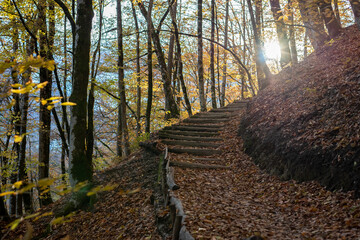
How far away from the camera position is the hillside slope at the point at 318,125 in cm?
521

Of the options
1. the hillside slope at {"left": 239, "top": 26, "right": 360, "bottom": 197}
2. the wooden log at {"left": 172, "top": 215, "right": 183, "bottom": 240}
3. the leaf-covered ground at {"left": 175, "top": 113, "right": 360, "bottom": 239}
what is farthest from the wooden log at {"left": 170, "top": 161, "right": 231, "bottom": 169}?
the wooden log at {"left": 172, "top": 215, "right": 183, "bottom": 240}

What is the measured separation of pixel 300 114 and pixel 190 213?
4.76 meters

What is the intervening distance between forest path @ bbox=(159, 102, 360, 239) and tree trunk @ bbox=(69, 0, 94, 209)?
282cm

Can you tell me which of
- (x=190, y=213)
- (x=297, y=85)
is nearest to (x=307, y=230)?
(x=190, y=213)

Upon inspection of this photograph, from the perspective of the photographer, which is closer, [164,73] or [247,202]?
[247,202]

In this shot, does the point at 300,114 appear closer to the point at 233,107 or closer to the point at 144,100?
the point at 233,107

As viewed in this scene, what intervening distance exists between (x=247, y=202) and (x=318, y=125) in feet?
8.93

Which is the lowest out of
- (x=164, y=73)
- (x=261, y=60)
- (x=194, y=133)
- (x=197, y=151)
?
(x=197, y=151)

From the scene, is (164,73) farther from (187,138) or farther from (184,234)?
(184,234)

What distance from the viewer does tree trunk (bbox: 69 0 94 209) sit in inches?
289

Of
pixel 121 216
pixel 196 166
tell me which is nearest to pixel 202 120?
pixel 196 166

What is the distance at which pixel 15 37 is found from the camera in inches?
440

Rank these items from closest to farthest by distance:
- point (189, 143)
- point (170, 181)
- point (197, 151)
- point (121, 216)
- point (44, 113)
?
point (170, 181), point (121, 216), point (197, 151), point (189, 143), point (44, 113)

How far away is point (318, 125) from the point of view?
6.54m
